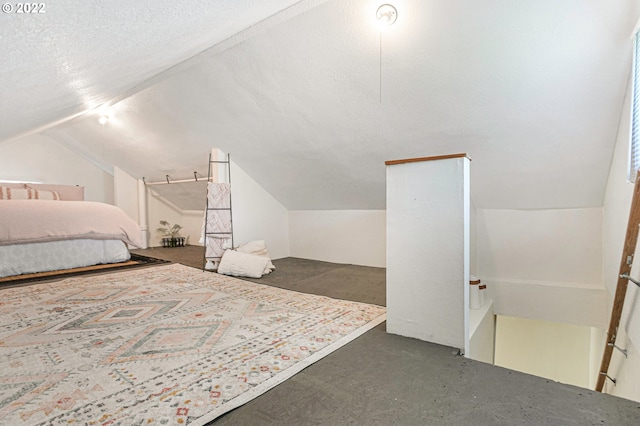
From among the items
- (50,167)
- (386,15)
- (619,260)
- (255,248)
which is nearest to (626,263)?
(619,260)

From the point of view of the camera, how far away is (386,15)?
1852 mm

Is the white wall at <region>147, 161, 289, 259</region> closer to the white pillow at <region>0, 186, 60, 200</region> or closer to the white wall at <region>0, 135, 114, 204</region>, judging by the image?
the white pillow at <region>0, 186, 60, 200</region>

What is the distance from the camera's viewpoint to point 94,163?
18.4 feet

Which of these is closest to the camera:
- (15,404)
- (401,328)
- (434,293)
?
(15,404)

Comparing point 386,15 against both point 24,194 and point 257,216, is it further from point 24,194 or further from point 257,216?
point 24,194

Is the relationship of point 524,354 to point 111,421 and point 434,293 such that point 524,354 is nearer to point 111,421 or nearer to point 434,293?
point 434,293

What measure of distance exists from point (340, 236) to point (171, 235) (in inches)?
136

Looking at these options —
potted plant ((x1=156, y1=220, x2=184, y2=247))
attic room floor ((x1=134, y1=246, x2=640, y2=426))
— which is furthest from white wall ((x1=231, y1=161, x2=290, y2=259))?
attic room floor ((x1=134, y1=246, x2=640, y2=426))

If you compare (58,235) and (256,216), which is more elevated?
(256,216)

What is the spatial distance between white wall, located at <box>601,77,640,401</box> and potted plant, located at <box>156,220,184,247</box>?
19.9 feet

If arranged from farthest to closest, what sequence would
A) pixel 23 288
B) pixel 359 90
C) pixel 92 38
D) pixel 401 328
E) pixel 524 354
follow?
pixel 524 354 < pixel 23 288 < pixel 359 90 < pixel 401 328 < pixel 92 38

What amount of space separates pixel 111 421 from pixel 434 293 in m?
1.54

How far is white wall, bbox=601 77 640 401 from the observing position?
1683 mm

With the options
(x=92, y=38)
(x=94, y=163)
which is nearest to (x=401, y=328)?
(x=92, y=38)
